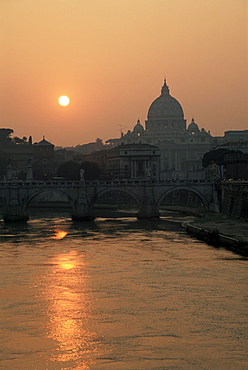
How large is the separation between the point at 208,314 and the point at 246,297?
3.71m

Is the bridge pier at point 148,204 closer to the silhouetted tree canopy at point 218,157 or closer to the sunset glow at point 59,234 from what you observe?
the sunset glow at point 59,234

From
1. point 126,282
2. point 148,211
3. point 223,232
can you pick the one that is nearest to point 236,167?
point 148,211

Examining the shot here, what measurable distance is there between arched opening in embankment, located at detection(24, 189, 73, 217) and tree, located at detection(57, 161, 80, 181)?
300 inches

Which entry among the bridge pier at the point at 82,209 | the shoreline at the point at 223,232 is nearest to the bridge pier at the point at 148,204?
the bridge pier at the point at 82,209

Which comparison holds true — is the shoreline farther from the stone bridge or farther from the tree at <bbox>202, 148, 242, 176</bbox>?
the tree at <bbox>202, 148, 242, 176</bbox>

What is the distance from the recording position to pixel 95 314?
33281 millimetres

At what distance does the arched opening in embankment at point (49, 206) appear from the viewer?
Answer: 9788 centimetres

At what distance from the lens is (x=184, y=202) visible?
368ft

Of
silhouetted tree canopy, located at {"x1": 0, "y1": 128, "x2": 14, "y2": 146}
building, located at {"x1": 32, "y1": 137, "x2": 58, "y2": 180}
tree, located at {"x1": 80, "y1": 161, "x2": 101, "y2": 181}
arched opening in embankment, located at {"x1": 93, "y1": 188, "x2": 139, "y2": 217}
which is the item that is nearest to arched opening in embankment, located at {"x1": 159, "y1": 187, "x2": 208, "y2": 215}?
arched opening in embankment, located at {"x1": 93, "y1": 188, "x2": 139, "y2": 217}

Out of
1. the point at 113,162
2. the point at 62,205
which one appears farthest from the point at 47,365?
the point at 113,162

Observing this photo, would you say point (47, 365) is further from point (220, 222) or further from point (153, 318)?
point (220, 222)

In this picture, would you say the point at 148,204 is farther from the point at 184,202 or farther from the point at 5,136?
the point at 5,136

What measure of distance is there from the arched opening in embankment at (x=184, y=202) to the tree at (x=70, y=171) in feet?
76.1

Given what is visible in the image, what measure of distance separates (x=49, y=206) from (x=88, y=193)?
28.1 metres
